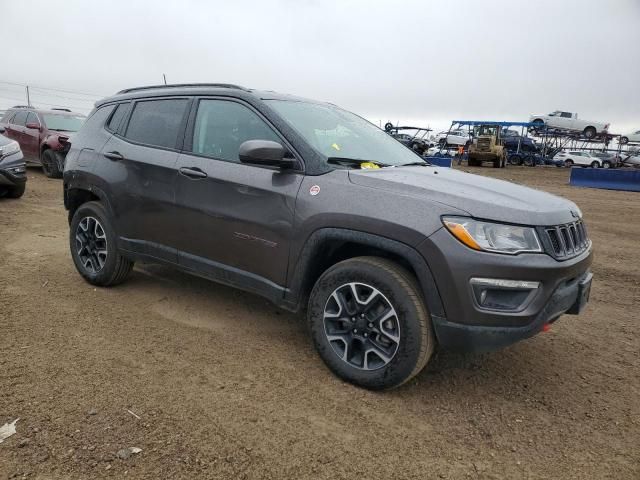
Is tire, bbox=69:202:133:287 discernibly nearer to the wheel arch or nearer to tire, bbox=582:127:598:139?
the wheel arch

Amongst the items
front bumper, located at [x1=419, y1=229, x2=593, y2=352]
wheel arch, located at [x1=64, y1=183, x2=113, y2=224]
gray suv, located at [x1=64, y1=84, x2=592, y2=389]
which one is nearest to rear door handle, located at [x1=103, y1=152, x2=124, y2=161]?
gray suv, located at [x1=64, y1=84, x2=592, y2=389]

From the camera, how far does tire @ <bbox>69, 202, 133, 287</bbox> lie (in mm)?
4469

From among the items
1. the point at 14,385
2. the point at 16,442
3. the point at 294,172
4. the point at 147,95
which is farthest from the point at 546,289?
the point at 147,95

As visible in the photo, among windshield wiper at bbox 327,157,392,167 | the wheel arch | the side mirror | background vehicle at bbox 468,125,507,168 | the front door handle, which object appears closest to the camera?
the side mirror

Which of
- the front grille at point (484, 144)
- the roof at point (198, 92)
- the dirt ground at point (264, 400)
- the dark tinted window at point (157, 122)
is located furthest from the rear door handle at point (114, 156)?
the front grille at point (484, 144)

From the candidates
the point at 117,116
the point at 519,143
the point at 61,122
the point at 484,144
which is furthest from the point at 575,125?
the point at 117,116

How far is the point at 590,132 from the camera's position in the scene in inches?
1516

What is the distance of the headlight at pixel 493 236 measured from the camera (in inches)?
105

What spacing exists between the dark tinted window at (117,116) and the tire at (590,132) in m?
40.6

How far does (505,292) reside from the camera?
270cm

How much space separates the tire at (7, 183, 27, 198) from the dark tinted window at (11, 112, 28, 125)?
4.29 meters

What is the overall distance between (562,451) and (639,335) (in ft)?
6.97

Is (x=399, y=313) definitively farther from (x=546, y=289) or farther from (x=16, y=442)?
(x=16, y=442)

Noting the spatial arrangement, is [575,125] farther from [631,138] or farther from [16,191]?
[16,191]
